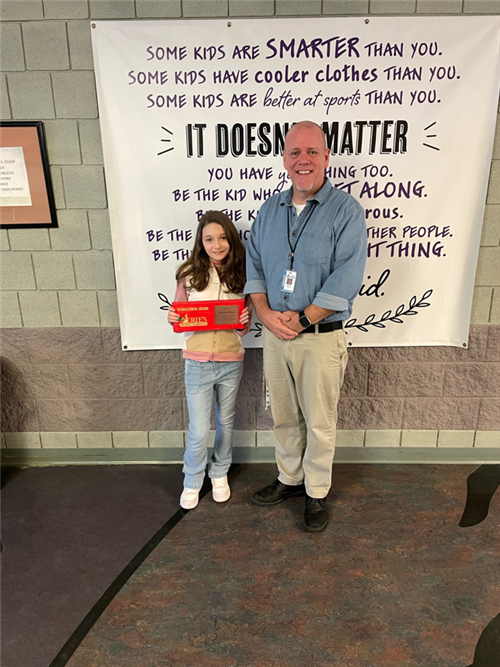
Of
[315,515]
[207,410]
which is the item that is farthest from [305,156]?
[315,515]

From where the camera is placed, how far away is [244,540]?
2148 millimetres

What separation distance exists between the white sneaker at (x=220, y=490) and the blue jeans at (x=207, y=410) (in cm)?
3

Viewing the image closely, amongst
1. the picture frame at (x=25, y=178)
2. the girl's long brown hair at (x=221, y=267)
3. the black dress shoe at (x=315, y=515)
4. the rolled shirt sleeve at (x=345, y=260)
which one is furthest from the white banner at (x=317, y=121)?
the black dress shoe at (x=315, y=515)

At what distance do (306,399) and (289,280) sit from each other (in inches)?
22.1

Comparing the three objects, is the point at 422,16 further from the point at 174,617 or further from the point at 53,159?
the point at 174,617

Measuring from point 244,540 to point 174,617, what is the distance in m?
0.48

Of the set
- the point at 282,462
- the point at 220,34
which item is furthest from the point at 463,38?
the point at 282,462

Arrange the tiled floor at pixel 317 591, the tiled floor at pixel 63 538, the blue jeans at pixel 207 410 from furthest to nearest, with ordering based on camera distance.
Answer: the blue jeans at pixel 207 410 → the tiled floor at pixel 63 538 → the tiled floor at pixel 317 591

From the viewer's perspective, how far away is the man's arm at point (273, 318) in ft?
6.73

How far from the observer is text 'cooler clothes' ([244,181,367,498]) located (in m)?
1.95

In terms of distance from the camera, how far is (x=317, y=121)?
224 cm

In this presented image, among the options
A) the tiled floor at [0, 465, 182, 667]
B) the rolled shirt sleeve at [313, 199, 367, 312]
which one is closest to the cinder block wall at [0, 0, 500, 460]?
the tiled floor at [0, 465, 182, 667]

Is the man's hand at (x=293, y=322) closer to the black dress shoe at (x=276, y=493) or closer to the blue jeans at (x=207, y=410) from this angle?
the blue jeans at (x=207, y=410)

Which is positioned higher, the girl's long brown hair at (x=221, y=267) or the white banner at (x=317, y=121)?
the white banner at (x=317, y=121)
